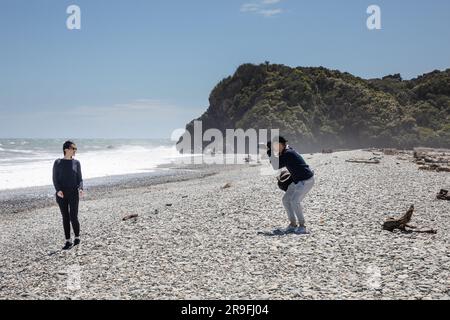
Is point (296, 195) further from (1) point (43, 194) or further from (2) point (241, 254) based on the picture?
(1) point (43, 194)

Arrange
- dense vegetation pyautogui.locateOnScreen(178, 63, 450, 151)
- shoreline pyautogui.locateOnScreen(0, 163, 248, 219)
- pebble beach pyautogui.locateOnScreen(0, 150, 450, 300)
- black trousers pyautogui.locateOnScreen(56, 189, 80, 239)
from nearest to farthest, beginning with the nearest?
pebble beach pyautogui.locateOnScreen(0, 150, 450, 300)
black trousers pyautogui.locateOnScreen(56, 189, 80, 239)
shoreline pyautogui.locateOnScreen(0, 163, 248, 219)
dense vegetation pyautogui.locateOnScreen(178, 63, 450, 151)

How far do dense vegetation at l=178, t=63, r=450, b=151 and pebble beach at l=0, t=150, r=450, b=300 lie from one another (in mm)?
68316

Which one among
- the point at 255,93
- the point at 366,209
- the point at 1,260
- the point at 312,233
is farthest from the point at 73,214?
the point at 255,93

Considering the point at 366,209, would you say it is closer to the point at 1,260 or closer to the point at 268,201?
the point at 268,201

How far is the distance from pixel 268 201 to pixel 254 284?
907cm

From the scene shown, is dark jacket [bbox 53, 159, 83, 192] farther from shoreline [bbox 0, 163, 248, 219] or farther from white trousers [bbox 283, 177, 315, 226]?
shoreline [bbox 0, 163, 248, 219]

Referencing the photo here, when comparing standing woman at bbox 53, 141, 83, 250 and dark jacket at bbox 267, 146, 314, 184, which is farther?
standing woman at bbox 53, 141, 83, 250

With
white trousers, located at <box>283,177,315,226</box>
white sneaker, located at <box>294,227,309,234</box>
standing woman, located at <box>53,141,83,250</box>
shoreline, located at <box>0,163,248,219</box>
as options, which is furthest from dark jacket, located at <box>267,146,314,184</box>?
shoreline, located at <box>0,163,248,219</box>

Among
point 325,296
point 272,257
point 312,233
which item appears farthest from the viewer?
point 312,233

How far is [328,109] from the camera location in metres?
96.1

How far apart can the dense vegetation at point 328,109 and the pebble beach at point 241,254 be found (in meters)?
68.3

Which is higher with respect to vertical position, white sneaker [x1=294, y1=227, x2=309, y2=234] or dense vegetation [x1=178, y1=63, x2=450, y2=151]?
dense vegetation [x1=178, y1=63, x2=450, y2=151]

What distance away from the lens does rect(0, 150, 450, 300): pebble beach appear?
7.71 meters

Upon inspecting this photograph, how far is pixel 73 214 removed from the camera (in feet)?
37.6
